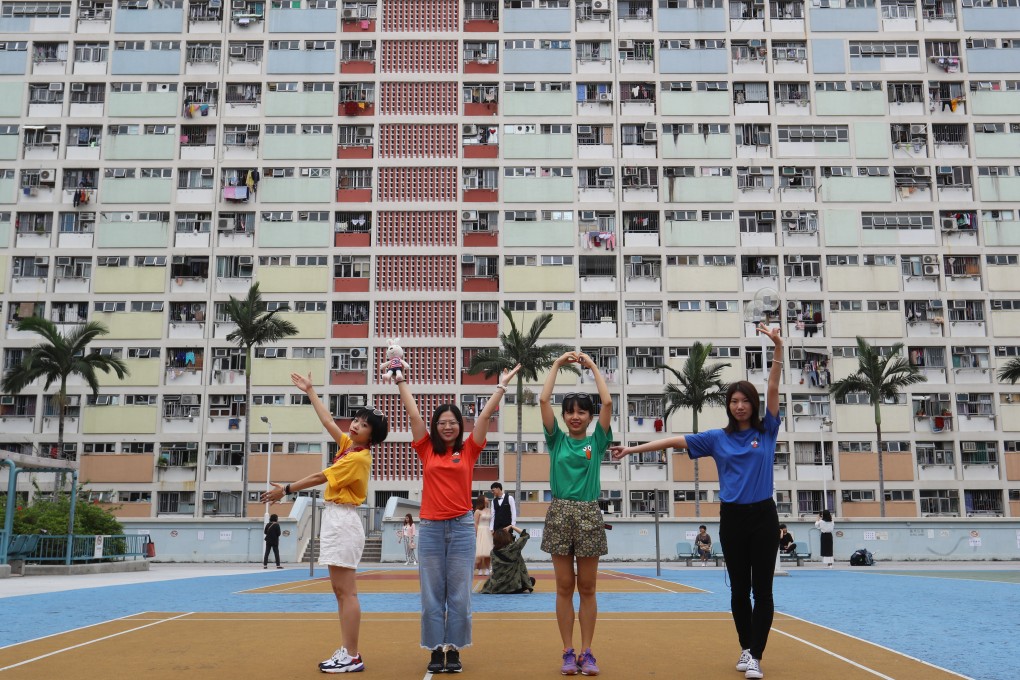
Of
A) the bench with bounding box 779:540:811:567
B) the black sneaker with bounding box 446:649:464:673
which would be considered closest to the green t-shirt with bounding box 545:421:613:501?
the black sneaker with bounding box 446:649:464:673

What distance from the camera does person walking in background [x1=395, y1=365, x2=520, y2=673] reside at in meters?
7.15

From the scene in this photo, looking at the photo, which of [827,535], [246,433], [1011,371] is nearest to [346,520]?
[827,535]

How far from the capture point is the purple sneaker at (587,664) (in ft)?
22.3

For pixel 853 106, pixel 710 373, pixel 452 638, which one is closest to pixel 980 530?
pixel 710 373

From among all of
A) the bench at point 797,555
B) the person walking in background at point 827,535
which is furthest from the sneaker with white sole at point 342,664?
the person walking in background at point 827,535

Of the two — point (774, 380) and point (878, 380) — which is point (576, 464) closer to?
point (774, 380)

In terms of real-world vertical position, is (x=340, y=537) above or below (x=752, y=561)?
above

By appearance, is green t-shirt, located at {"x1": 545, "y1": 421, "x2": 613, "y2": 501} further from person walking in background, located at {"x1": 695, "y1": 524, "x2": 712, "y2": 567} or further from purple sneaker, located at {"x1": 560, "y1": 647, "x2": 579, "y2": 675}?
person walking in background, located at {"x1": 695, "y1": 524, "x2": 712, "y2": 567}

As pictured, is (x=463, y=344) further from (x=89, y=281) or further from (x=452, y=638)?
(x=452, y=638)

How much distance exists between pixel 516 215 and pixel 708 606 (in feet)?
136

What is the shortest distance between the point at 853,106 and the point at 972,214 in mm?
9346

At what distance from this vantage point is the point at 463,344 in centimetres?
5106

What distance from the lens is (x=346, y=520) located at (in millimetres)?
7367

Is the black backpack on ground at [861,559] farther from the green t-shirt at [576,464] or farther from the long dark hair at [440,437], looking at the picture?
the long dark hair at [440,437]
